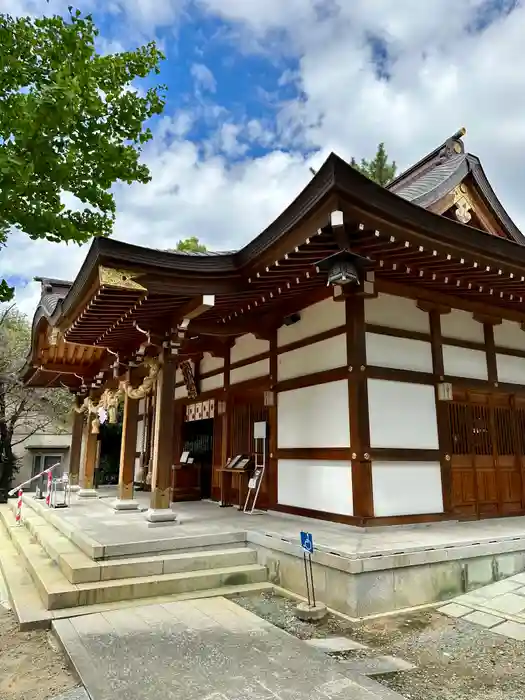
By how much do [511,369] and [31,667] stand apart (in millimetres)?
6762

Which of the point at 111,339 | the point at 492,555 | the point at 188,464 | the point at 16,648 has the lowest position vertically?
the point at 16,648

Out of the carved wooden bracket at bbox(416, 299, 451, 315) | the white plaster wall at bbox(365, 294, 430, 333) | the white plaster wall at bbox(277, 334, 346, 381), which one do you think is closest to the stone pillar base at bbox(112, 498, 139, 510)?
the white plaster wall at bbox(277, 334, 346, 381)

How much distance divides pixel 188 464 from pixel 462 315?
548 centimetres

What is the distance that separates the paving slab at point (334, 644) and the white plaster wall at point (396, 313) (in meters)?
3.31

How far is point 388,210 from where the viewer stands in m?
4.04

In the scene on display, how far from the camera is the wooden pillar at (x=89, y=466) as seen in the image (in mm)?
9508

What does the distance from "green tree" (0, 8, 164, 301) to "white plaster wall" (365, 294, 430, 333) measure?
10.1 ft

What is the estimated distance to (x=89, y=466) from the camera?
9789 mm

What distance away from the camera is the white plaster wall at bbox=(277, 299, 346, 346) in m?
5.74

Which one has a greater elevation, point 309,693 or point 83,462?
point 83,462

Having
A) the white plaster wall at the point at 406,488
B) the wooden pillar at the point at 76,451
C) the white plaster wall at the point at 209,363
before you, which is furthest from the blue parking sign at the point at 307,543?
the wooden pillar at the point at 76,451

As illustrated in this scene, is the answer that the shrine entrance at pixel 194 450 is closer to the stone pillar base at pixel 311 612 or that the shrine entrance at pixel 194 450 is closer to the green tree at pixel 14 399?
the stone pillar base at pixel 311 612

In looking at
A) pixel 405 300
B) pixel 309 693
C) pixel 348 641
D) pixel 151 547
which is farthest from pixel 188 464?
pixel 309 693

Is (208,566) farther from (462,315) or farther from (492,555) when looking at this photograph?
(462,315)
